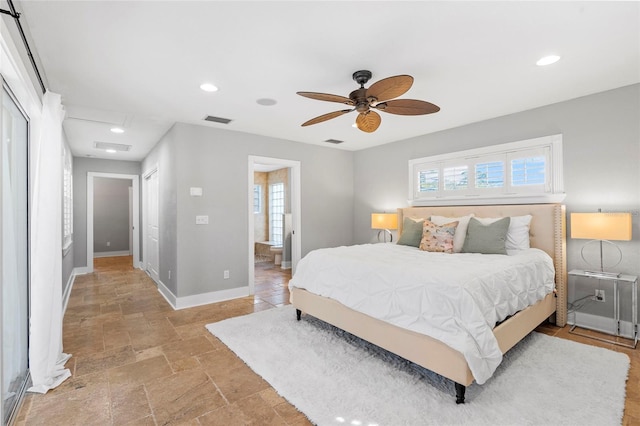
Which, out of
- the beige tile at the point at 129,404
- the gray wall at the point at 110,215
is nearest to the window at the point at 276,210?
the gray wall at the point at 110,215

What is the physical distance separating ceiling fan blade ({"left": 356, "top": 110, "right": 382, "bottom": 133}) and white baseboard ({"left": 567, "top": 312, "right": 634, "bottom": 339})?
3084mm

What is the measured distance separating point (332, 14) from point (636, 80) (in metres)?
3.15

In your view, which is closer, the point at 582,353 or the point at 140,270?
the point at 582,353

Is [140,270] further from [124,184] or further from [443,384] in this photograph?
[443,384]

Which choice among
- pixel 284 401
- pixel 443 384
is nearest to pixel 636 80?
pixel 443 384

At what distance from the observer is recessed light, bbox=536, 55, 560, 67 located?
100 inches

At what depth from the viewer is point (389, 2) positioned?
1.87 meters

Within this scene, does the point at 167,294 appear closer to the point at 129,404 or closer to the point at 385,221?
the point at 129,404

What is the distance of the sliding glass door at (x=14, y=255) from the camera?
192 centimetres

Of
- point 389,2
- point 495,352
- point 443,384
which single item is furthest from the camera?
point 443,384

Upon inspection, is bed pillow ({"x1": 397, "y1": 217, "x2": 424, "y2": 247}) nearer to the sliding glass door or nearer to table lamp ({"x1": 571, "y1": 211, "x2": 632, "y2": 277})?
table lamp ({"x1": 571, "y1": 211, "x2": 632, "y2": 277})

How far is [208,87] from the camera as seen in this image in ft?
10.2

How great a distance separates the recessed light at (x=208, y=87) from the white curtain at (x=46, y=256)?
1.16 metres

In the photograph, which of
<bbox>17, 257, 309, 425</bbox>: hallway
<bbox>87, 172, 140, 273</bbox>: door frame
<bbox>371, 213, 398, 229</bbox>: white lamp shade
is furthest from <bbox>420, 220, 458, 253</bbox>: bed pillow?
<bbox>87, 172, 140, 273</bbox>: door frame
